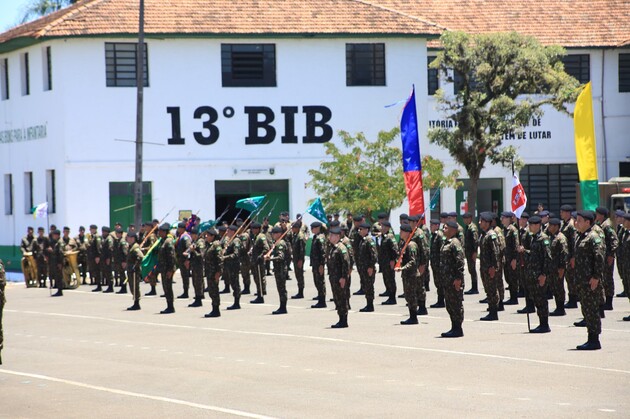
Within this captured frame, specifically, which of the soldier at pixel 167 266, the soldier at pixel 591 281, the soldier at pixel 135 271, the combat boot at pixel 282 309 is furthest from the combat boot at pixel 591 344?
the soldier at pixel 135 271

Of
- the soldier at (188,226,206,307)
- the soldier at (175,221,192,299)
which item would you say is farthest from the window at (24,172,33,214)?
the soldier at (188,226,206,307)

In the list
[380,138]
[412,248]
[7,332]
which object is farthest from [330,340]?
[380,138]

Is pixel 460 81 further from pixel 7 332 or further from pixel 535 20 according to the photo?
pixel 7 332

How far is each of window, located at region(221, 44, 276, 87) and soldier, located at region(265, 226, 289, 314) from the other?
1787 centimetres

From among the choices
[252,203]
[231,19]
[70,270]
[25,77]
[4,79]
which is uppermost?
[231,19]

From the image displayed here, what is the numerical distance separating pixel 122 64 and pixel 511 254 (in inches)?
862

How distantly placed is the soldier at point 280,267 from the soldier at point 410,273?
111 inches

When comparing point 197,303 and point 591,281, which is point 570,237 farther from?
point 197,303

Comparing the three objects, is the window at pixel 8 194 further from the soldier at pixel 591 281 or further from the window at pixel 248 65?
the soldier at pixel 591 281

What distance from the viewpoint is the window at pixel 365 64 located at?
43.5m

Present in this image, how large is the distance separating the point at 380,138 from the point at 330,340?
21.6 m

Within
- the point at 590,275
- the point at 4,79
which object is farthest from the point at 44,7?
the point at 590,275

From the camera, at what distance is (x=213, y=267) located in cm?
2428

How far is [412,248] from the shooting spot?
2169 cm
